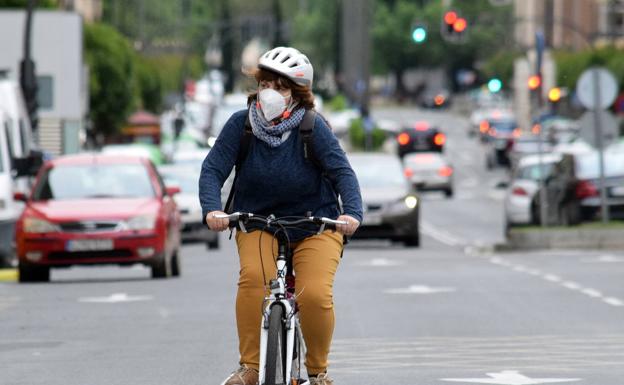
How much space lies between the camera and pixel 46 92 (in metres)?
44.7

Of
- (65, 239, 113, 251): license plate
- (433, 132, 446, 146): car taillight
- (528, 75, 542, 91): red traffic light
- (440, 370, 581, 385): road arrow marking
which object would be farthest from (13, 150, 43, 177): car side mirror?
(433, 132, 446, 146): car taillight

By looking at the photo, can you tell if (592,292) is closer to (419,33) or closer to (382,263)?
(382,263)

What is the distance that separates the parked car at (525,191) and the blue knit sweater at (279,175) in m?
26.9

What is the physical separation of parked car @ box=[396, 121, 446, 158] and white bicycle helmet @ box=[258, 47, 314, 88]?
79306 mm

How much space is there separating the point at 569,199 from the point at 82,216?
14043 mm

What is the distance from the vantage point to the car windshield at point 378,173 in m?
32.7

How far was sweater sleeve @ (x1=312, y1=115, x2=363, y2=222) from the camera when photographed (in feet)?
30.1

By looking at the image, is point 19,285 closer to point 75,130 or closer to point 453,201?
point 75,130

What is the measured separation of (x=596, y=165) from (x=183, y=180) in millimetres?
6959

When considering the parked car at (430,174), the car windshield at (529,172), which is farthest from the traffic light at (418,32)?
the parked car at (430,174)

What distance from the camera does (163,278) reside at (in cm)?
2261

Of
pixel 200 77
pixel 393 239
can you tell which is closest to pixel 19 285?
pixel 393 239

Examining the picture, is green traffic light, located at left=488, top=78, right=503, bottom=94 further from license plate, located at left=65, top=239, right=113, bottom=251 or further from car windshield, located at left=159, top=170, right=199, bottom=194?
license plate, located at left=65, top=239, right=113, bottom=251

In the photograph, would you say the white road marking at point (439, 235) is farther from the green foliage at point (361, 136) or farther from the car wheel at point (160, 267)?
the green foliage at point (361, 136)
